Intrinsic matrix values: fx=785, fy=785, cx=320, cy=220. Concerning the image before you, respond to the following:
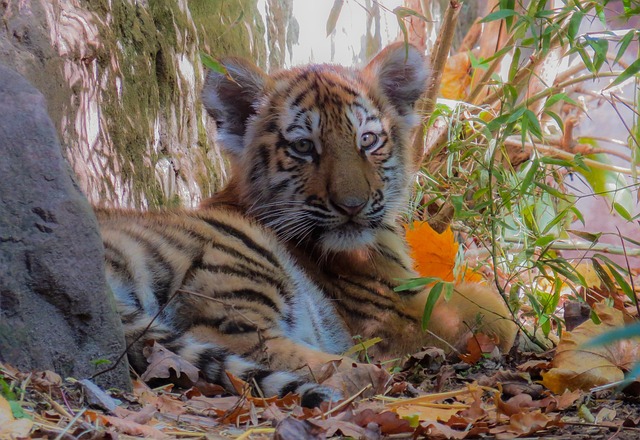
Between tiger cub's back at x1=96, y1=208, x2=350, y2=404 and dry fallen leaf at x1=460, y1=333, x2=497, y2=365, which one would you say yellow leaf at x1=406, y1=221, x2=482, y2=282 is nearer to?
dry fallen leaf at x1=460, y1=333, x2=497, y2=365

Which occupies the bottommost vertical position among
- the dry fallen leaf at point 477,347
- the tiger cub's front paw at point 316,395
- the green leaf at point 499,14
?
the dry fallen leaf at point 477,347

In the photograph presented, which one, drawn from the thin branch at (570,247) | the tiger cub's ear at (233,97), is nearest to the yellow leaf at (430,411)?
the thin branch at (570,247)

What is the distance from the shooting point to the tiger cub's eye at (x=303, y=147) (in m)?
3.95

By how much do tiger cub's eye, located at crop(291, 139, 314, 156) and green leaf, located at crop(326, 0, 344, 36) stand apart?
3.56m

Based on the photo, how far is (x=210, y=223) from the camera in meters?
3.64

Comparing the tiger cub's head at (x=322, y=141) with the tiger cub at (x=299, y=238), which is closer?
the tiger cub at (x=299, y=238)

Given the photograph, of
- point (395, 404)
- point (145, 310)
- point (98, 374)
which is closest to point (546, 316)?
point (395, 404)

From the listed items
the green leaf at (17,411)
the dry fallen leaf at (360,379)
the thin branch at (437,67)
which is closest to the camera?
the green leaf at (17,411)

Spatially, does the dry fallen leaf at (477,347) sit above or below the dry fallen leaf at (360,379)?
below

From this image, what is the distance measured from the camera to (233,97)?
420 cm

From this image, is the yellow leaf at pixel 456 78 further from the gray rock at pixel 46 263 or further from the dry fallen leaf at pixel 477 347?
the gray rock at pixel 46 263

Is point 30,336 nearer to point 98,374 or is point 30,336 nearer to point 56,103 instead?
point 98,374

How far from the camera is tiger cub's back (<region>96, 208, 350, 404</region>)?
9.09 ft

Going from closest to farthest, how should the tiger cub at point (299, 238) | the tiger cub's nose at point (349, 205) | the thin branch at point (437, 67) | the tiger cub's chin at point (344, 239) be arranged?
Result: the tiger cub at point (299, 238), the tiger cub's nose at point (349, 205), the tiger cub's chin at point (344, 239), the thin branch at point (437, 67)
